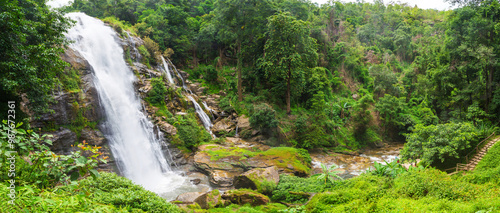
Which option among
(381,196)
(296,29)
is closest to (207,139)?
(296,29)

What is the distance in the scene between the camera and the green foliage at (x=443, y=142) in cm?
1116

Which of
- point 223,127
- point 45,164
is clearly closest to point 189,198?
point 45,164

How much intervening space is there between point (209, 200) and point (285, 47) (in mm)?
15232

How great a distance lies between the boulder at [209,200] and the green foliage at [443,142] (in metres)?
10.1

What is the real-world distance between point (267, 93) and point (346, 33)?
25159 millimetres

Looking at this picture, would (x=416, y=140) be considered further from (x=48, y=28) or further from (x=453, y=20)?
(x=48, y=28)

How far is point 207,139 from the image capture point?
17.8 metres

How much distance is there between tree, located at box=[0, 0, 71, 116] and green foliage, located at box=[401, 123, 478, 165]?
56.1 feet

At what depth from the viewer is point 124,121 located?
47.6 ft

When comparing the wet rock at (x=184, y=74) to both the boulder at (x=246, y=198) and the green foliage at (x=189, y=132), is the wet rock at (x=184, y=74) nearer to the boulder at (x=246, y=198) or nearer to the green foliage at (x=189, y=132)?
→ the green foliage at (x=189, y=132)

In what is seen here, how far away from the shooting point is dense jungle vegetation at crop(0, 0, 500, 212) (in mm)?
4793

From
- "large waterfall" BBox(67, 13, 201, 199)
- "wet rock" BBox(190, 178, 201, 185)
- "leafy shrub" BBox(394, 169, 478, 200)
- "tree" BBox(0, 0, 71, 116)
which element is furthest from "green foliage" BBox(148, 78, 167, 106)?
"leafy shrub" BBox(394, 169, 478, 200)

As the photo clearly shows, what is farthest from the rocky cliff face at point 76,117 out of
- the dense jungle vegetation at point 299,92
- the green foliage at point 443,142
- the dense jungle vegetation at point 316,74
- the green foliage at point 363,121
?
the green foliage at point 363,121

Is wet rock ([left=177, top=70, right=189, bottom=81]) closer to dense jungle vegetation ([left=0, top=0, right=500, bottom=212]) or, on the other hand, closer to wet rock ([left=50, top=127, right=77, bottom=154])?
dense jungle vegetation ([left=0, top=0, right=500, bottom=212])
